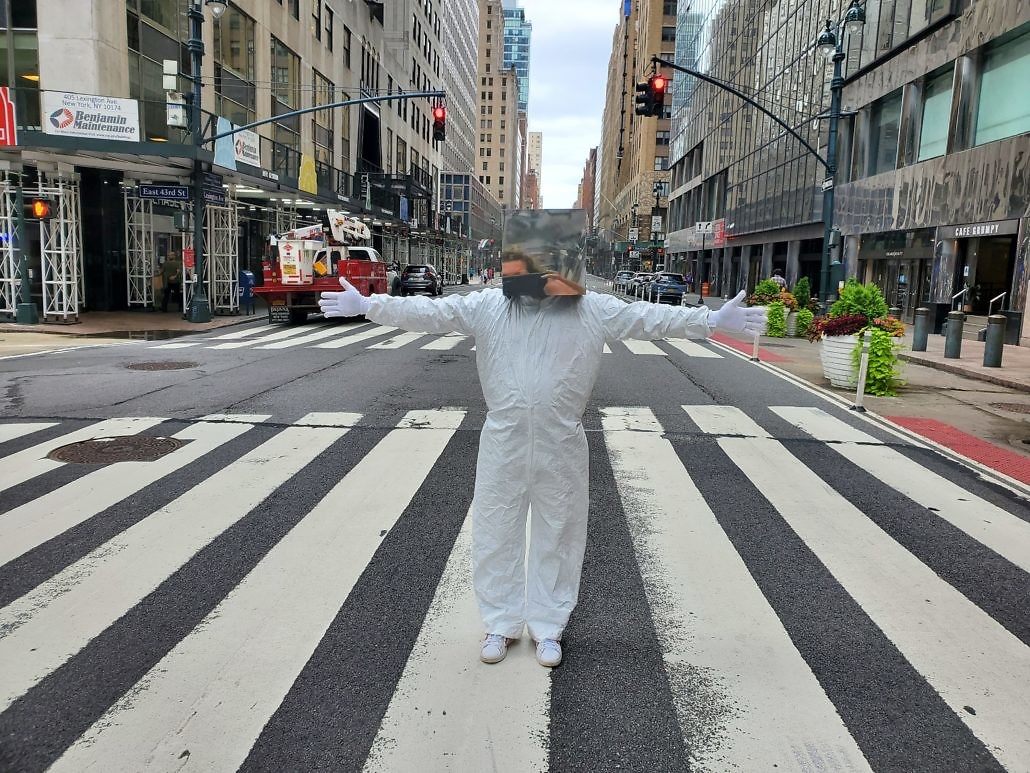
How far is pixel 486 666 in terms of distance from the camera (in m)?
3.48

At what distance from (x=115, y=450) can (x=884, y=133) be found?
98.8ft

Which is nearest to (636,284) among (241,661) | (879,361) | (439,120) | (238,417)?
(439,120)

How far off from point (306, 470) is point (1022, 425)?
8.52 meters

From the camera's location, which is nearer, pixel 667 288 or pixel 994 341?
pixel 994 341

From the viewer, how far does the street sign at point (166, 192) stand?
67.6 feet

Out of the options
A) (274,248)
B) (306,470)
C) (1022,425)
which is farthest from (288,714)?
(274,248)

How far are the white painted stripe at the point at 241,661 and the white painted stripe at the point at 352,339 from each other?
10961 mm

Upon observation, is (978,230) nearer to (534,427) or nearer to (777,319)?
(777,319)

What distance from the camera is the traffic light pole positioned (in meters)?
19.5

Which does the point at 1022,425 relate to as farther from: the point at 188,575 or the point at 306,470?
the point at 188,575

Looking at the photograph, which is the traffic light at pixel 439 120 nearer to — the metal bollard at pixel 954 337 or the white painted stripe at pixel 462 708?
the metal bollard at pixel 954 337

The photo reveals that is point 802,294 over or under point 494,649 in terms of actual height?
over

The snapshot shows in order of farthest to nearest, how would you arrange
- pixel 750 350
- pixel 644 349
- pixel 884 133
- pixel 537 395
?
pixel 884 133 → pixel 750 350 → pixel 644 349 → pixel 537 395

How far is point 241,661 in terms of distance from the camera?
3.47m
